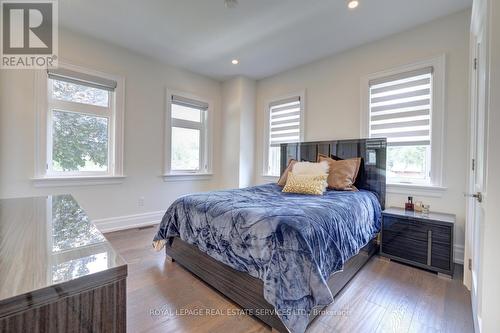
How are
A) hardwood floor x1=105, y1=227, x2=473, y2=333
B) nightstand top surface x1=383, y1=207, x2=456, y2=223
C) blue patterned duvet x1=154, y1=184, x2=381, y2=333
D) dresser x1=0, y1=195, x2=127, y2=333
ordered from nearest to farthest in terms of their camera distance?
dresser x1=0, y1=195, x2=127, y2=333 < blue patterned duvet x1=154, y1=184, x2=381, y2=333 < hardwood floor x1=105, y1=227, x2=473, y2=333 < nightstand top surface x1=383, y1=207, x2=456, y2=223

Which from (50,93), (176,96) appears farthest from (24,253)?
(176,96)

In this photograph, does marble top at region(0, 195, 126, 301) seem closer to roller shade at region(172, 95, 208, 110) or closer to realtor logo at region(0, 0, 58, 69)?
realtor logo at region(0, 0, 58, 69)

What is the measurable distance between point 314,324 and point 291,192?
1.40 m

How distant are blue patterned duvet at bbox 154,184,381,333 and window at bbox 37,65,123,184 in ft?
5.99

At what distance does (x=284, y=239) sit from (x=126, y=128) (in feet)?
10.2

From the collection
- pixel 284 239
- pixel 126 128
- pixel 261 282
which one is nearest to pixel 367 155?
pixel 284 239

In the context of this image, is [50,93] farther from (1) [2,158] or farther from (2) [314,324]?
(2) [314,324]

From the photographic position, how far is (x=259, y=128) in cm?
456

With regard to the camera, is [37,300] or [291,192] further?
[291,192]

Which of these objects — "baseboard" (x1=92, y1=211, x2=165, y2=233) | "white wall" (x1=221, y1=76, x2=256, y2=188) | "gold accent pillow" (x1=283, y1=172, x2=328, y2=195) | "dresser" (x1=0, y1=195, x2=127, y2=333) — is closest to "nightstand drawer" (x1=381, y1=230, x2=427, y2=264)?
"gold accent pillow" (x1=283, y1=172, x2=328, y2=195)

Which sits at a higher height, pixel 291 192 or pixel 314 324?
pixel 291 192

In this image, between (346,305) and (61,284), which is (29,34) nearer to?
(61,284)

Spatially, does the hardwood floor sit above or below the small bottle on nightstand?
below

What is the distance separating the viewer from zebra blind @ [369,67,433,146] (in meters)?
2.67
